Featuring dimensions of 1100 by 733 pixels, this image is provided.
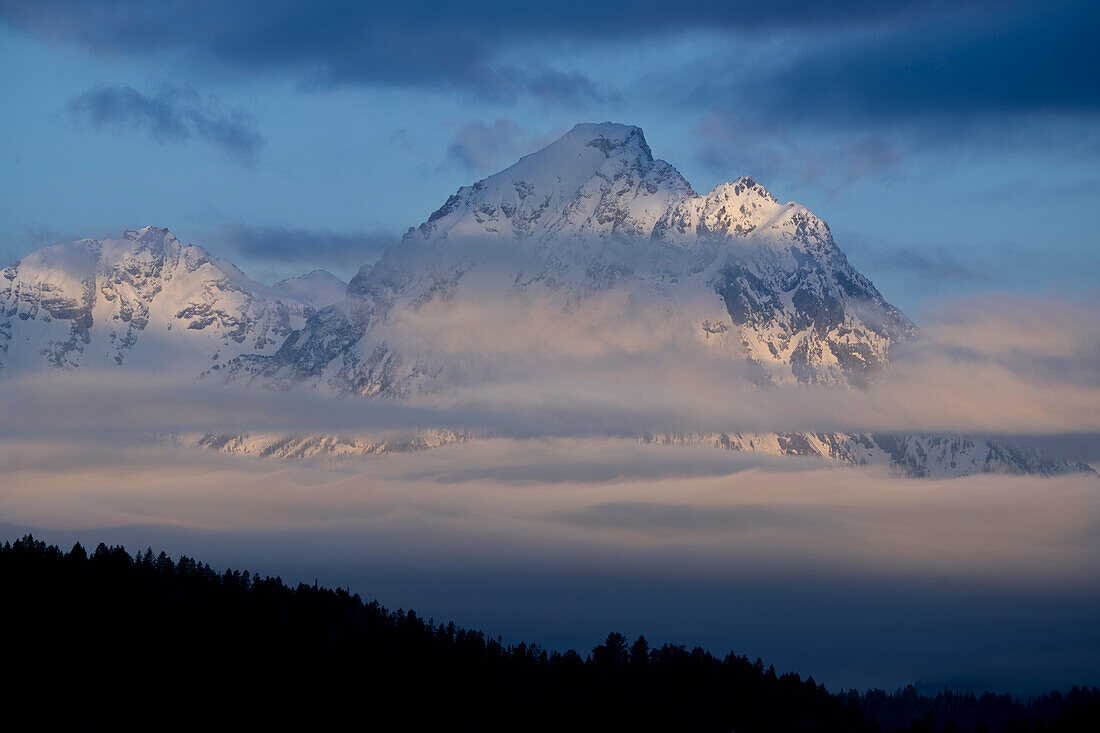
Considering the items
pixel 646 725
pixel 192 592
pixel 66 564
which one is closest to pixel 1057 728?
pixel 646 725

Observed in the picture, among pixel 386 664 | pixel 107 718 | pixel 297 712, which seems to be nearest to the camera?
pixel 107 718

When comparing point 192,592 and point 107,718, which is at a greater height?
point 192,592

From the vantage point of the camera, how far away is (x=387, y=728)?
178 metres

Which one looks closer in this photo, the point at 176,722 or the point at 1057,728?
the point at 176,722

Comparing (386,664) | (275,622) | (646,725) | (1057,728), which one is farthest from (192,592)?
(1057,728)

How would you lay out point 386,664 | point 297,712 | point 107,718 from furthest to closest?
point 386,664 → point 297,712 → point 107,718

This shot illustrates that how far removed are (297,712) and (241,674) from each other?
22.8 ft

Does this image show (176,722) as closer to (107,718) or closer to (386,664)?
(107,718)

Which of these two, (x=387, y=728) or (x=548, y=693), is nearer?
(x=387, y=728)

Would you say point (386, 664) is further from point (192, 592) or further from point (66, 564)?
point (66, 564)

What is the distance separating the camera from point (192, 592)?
199m

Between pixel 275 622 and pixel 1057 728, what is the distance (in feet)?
273

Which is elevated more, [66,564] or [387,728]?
[66,564]

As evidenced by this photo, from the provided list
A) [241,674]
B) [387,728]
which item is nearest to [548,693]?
[387,728]
